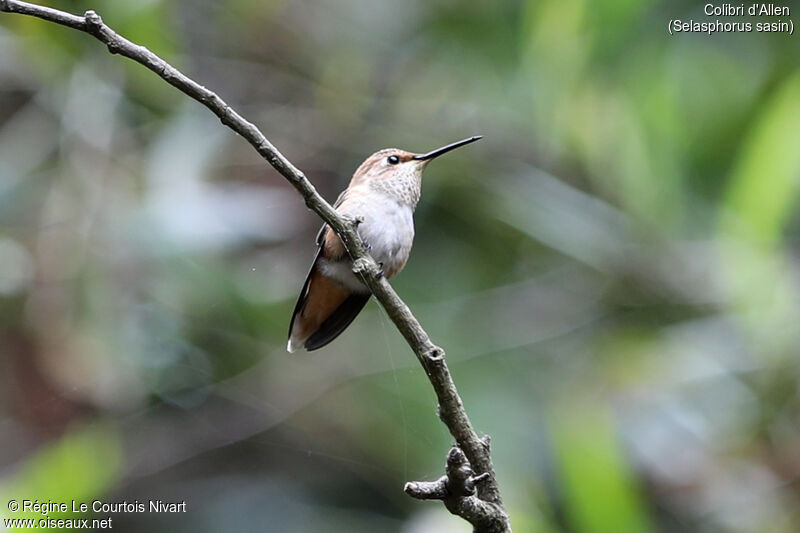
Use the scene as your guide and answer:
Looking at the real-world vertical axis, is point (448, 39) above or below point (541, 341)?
above

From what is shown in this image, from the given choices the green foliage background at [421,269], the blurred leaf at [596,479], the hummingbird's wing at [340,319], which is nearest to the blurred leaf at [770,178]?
the green foliage background at [421,269]

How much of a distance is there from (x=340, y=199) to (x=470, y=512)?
67.3 inches

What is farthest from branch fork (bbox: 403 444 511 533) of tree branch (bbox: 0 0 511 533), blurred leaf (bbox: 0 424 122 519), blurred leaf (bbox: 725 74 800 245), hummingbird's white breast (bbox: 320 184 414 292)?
blurred leaf (bbox: 725 74 800 245)

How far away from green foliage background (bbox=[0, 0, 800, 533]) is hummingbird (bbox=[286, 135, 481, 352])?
1.01 m

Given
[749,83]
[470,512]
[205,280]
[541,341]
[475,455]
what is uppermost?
[749,83]

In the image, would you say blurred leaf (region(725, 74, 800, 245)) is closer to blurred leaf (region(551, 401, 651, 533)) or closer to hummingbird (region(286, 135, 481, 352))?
blurred leaf (region(551, 401, 651, 533))

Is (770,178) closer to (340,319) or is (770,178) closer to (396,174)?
(396,174)

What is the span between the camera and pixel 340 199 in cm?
308

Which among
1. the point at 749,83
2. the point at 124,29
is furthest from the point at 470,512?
the point at 749,83

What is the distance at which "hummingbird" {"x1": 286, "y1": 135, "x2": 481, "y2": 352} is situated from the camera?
2.65 metres

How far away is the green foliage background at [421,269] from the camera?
390cm

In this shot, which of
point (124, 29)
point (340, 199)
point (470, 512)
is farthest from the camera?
point (124, 29)

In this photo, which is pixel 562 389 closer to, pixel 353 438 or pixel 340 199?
pixel 353 438

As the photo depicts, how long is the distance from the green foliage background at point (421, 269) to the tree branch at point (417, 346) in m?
1.80
